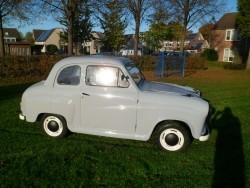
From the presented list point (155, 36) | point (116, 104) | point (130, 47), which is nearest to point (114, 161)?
point (116, 104)

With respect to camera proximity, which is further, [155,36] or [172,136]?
[155,36]

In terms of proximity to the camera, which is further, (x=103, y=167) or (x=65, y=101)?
(x=65, y=101)

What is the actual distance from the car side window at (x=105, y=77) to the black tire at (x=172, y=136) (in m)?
1.16

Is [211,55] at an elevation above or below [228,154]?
above

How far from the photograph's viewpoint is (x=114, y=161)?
17.4 feet

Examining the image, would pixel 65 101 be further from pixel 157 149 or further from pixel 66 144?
pixel 157 149

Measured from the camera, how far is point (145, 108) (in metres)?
5.69

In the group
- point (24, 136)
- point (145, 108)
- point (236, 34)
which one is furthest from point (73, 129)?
point (236, 34)

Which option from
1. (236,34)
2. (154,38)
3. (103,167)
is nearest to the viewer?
(103,167)

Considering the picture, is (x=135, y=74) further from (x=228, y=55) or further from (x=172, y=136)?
(x=228, y=55)

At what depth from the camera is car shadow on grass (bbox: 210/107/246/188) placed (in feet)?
15.6

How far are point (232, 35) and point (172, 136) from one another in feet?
153

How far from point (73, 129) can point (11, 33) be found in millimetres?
83349

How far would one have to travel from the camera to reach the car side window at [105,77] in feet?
19.0
